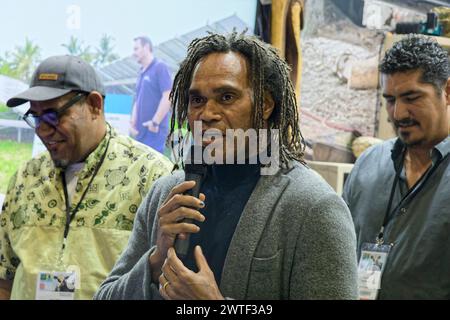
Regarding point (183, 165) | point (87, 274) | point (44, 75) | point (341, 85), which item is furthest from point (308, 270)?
point (341, 85)

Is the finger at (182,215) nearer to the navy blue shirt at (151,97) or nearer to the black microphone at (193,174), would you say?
the black microphone at (193,174)

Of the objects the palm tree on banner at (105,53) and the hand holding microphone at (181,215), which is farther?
the palm tree on banner at (105,53)

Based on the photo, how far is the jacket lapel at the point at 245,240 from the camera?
2.93 ft

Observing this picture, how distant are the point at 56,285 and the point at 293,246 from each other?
582 mm

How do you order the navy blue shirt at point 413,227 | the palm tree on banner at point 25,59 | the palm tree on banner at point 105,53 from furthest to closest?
the palm tree on banner at point 105,53 < the palm tree on banner at point 25,59 < the navy blue shirt at point 413,227

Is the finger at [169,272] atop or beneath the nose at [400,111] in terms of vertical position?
beneath

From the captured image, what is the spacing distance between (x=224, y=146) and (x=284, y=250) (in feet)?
0.55

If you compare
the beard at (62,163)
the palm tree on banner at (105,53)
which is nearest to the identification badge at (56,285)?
the beard at (62,163)

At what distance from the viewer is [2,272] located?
148 cm

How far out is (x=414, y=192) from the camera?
4.75ft

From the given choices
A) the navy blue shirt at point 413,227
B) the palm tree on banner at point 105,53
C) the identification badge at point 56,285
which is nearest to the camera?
the identification badge at point 56,285

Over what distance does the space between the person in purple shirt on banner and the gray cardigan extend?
3.33ft

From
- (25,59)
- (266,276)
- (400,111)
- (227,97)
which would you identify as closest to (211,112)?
(227,97)
